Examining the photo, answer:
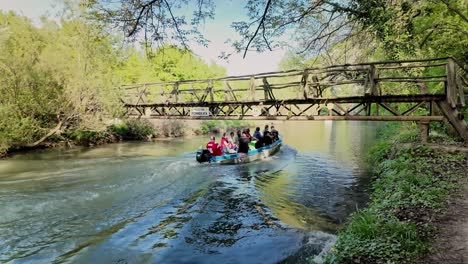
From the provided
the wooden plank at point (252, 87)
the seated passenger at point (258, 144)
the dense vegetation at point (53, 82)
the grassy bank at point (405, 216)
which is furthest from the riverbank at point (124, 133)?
the grassy bank at point (405, 216)

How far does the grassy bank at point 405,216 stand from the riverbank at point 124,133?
64.5ft

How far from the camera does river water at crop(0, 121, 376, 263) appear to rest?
7.18m

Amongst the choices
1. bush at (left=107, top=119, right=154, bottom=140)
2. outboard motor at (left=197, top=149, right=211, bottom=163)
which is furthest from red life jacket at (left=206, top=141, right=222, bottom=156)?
bush at (left=107, top=119, right=154, bottom=140)

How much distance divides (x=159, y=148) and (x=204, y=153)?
8755 millimetres

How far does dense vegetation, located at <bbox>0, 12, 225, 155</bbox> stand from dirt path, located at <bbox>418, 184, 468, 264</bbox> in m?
15.5

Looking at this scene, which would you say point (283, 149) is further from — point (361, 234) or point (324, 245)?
point (361, 234)

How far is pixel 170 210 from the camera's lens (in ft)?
32.6

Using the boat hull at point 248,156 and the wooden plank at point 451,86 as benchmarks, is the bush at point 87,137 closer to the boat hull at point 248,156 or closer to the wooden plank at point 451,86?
the boat hull at point 248,156

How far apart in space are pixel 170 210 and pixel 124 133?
20817 mm

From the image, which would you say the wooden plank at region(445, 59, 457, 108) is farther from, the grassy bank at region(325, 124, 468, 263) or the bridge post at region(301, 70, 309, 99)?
the bridge post at region(301, 70, 309, 99)

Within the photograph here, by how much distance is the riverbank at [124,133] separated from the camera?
2333 centimetres

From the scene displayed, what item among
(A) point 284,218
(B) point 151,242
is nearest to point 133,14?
(B) point 151,242

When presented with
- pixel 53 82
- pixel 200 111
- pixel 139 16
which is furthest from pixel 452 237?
pixel 53 82

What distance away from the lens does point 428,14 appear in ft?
38.5
